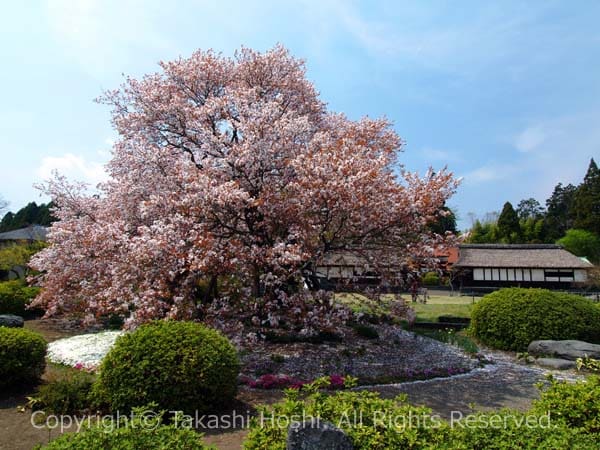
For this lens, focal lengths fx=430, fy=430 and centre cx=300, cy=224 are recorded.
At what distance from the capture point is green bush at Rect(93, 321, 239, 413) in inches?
231

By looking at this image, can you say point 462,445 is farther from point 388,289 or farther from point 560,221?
→ point 560,221

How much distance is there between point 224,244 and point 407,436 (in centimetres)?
595

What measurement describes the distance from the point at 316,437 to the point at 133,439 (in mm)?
1456

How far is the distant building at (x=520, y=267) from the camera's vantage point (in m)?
35.0

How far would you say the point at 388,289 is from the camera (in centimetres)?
961

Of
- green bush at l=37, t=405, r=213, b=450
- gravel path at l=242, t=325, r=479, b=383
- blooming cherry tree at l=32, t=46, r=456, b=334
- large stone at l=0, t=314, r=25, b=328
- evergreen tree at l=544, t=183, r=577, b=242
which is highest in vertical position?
evergreen tree at l=544, t=183, r=577, b=242

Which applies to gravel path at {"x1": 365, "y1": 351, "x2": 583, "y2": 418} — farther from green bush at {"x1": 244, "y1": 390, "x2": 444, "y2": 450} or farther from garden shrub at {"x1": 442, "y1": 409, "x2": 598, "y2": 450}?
green bush at {"x1": 244, "y1": 390, "x2": 444, "y2": 450}

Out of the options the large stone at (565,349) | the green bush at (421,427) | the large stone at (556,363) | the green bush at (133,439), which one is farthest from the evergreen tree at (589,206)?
the green bush at (133,439)

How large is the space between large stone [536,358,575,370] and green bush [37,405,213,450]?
9491 mm

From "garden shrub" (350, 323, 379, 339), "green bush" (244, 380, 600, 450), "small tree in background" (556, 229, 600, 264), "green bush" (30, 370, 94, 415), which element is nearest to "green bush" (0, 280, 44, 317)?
"green bush" (30, 370, 94, 415)

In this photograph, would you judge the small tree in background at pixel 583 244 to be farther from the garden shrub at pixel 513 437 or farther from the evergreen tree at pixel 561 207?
the garden shrub at pixel 513 437

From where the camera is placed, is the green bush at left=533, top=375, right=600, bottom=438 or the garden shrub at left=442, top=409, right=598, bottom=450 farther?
the green bush at left=533, top=375, right=600, bottom=438

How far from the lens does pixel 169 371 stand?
5945 millimetres

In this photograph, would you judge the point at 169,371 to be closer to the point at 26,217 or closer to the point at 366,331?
the point at 366,331
